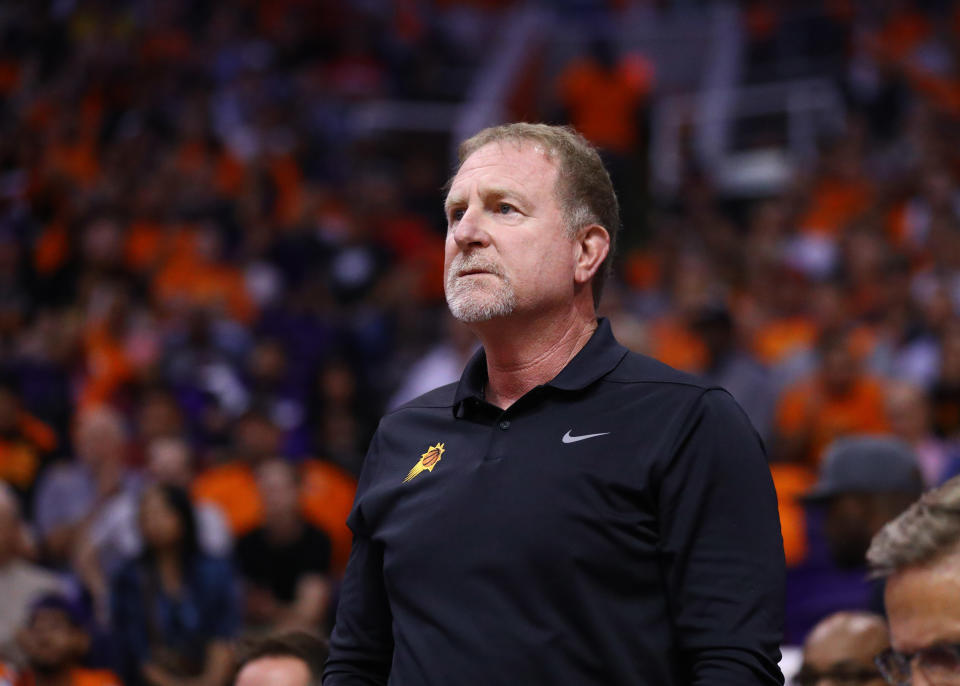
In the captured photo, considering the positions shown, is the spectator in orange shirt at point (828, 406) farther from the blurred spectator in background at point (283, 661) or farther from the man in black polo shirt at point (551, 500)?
the man in black polo shirt at point (551, 500)

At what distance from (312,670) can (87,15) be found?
505 inches

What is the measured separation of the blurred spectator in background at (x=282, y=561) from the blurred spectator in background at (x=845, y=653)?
10.9 ft

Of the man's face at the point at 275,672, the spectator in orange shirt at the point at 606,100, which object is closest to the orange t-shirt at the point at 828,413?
the man's face at the point at 275,672

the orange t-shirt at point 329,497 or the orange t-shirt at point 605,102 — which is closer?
the orange t-shirt at point 329,497

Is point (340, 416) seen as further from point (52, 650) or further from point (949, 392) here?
point (949, 392)

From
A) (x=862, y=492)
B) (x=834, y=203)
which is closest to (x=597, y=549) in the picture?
(x=862, y=492)

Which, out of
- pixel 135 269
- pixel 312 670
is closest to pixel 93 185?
pixel 135 269

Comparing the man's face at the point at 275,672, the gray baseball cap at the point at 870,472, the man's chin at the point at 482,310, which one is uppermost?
the man's chin at the point at 482,310

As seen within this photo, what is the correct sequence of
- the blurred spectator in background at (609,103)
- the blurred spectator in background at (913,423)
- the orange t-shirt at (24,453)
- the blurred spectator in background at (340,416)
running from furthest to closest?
1. the blurred spectator in background at (609,103)
2. the blurred spectator in background at (340,416)
3. the orange t-shirt at (24,453)
4. the blurred spectator in background at (913,423)

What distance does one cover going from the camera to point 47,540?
23.4 feet

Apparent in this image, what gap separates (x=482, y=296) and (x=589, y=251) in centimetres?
24

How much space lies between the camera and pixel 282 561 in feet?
21.6

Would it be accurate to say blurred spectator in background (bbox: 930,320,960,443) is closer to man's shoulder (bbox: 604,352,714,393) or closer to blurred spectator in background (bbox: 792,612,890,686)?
blurred spectator in background (bbox: 792,612,890,686)

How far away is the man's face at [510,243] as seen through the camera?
2381mm
